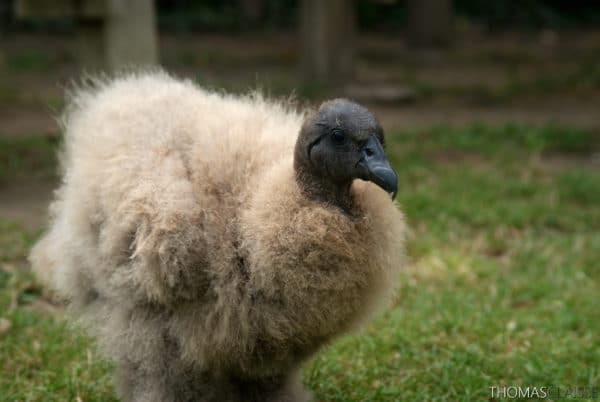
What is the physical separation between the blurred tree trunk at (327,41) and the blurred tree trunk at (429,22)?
9.47ft

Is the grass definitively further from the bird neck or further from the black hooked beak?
the black hooked beak

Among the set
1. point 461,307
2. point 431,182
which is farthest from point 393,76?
point 461,307

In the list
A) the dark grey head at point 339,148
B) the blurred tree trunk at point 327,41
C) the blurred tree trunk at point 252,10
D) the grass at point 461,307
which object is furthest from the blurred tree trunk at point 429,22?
the dark grey head at point 339,148

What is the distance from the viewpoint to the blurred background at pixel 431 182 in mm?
3480

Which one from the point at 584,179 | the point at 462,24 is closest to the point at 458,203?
the point at 584,179

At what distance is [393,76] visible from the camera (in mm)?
10766

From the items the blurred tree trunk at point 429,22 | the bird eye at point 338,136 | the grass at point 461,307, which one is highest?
the bird eye at point 338,136

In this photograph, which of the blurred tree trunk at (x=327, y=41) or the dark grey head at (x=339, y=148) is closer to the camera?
the dark grey head at (x=339, y=148)

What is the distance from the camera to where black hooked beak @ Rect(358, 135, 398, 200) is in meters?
2.54

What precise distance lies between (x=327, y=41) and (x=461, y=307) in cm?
578

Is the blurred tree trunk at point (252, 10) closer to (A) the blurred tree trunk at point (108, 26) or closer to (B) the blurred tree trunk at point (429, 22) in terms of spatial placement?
(B) the blurred tree trunk at point (429, 22)

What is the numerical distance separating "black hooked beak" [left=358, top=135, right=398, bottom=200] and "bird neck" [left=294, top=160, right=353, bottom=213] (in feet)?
0.39

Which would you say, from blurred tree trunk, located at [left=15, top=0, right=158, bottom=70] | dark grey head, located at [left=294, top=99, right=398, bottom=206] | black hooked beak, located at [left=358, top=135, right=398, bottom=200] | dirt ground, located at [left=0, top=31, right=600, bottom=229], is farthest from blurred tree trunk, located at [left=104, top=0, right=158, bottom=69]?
black hooked beak, located at [left=358, top=135, right=398, bottom=200]

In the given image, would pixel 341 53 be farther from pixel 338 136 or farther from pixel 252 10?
pixel 338 136
